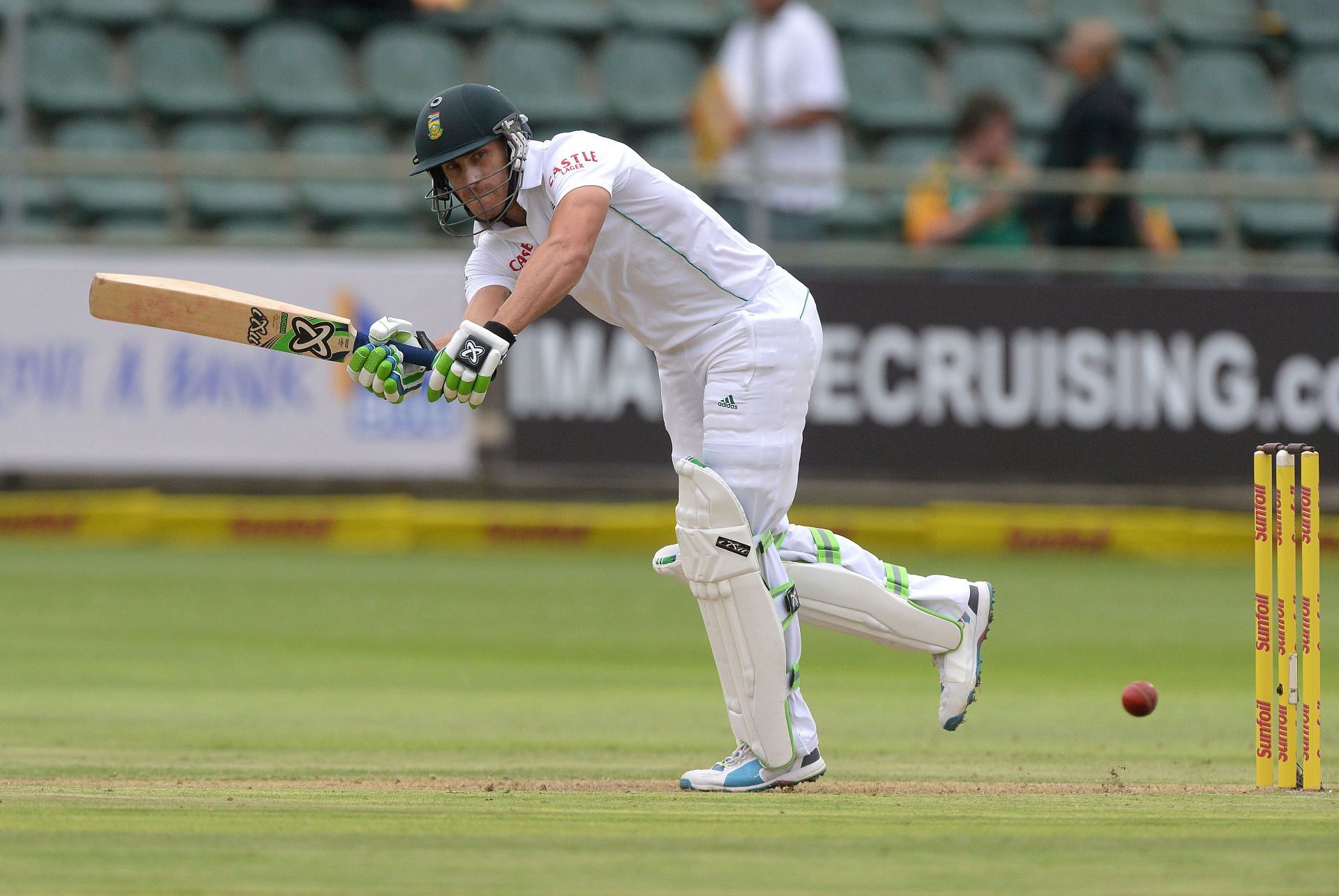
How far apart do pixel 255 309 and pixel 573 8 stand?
8824 millimetres

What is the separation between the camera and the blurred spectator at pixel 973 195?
11.0 meters

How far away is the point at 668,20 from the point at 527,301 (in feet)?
30.1

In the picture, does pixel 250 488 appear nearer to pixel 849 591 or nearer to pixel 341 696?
pixel 341 696

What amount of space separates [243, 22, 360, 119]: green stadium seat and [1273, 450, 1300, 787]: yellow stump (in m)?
9.04

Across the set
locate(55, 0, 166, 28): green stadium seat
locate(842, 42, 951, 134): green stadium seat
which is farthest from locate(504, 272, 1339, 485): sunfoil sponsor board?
locate(55, 0, 166, 28): green stadium seat

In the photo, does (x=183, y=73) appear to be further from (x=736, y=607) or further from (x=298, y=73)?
(x=736, y=607)

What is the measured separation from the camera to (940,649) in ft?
17.1

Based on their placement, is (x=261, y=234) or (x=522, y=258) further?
(x=261, y=234)

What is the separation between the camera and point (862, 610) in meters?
5.14

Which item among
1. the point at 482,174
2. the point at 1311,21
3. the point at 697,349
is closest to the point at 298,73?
the point at 1311,21

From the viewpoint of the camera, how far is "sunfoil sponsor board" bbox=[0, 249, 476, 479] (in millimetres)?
10922

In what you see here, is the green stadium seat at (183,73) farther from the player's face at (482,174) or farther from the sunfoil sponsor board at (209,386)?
the player's face at (482,174)

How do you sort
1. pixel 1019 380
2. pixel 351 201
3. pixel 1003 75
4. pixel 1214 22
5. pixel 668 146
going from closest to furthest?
pixel 1019 380, pixel 351 201, pixel 668 146, pixel 1003 75, pixel 1214 22

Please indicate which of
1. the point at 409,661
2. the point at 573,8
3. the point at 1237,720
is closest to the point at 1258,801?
the point at 1237,720
